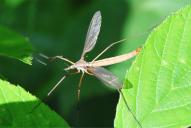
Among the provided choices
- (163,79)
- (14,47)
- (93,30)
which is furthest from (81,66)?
(163,79)

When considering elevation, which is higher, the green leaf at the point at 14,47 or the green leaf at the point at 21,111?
the green leaf at the point at 14,47

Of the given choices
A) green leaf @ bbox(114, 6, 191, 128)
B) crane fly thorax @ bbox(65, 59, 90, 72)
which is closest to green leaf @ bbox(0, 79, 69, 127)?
green leaf @ bbox(114, 6, 191, 128)

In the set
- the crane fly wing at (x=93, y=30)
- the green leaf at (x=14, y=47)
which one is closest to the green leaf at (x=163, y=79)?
the green leaf at (x=14, y=47)

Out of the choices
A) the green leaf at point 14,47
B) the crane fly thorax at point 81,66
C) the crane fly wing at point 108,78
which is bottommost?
the crane fly wing at point 108,78

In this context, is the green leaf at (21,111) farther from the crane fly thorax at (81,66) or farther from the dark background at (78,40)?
the dark background at (78,40)

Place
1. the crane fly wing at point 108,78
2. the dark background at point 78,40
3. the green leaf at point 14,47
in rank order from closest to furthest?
the crane fly wing at point 108,78 < the green leaf at point 14,47 < the dark background at point 78,40

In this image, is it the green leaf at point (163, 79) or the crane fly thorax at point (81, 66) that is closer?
the green leaf at point (163, 79)

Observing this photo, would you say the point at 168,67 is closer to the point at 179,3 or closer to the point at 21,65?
the point at 179,3
